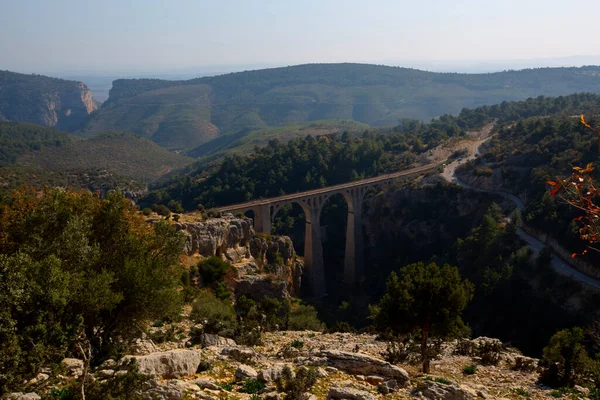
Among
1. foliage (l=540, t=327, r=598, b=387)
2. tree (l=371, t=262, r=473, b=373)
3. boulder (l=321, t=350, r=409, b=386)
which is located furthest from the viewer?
tree (l=371, t=262, r=473, b=373)

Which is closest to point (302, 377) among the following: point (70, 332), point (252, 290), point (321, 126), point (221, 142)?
point (70, 332)

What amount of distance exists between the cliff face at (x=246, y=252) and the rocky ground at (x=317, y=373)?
15.7 m

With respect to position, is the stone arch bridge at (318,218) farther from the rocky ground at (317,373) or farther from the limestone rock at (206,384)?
the limestone rock at (206,384)

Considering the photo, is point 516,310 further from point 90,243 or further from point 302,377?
point 90,243

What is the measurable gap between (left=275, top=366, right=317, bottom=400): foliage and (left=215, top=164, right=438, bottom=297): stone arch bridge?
100 ft

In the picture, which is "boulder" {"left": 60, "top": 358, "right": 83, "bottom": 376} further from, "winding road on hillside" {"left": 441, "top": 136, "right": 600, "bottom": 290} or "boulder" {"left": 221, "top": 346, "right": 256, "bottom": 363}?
"winding road on hillside" {"left": 441, "top": 136, "right": 600, "bottom": 290}

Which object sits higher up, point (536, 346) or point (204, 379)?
point (204, 379)

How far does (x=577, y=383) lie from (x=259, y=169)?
167ft

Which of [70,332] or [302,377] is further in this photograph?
[302,377]

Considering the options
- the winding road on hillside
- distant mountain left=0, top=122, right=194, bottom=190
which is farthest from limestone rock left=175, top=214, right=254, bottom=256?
distant mountain left=0, top=122, right=194, bottom=190

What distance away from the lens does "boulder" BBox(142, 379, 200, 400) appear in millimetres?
9083

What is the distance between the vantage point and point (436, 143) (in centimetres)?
7031

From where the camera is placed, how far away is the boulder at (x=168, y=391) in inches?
358

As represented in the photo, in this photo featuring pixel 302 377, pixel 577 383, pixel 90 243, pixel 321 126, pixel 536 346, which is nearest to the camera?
pixel 302 377
